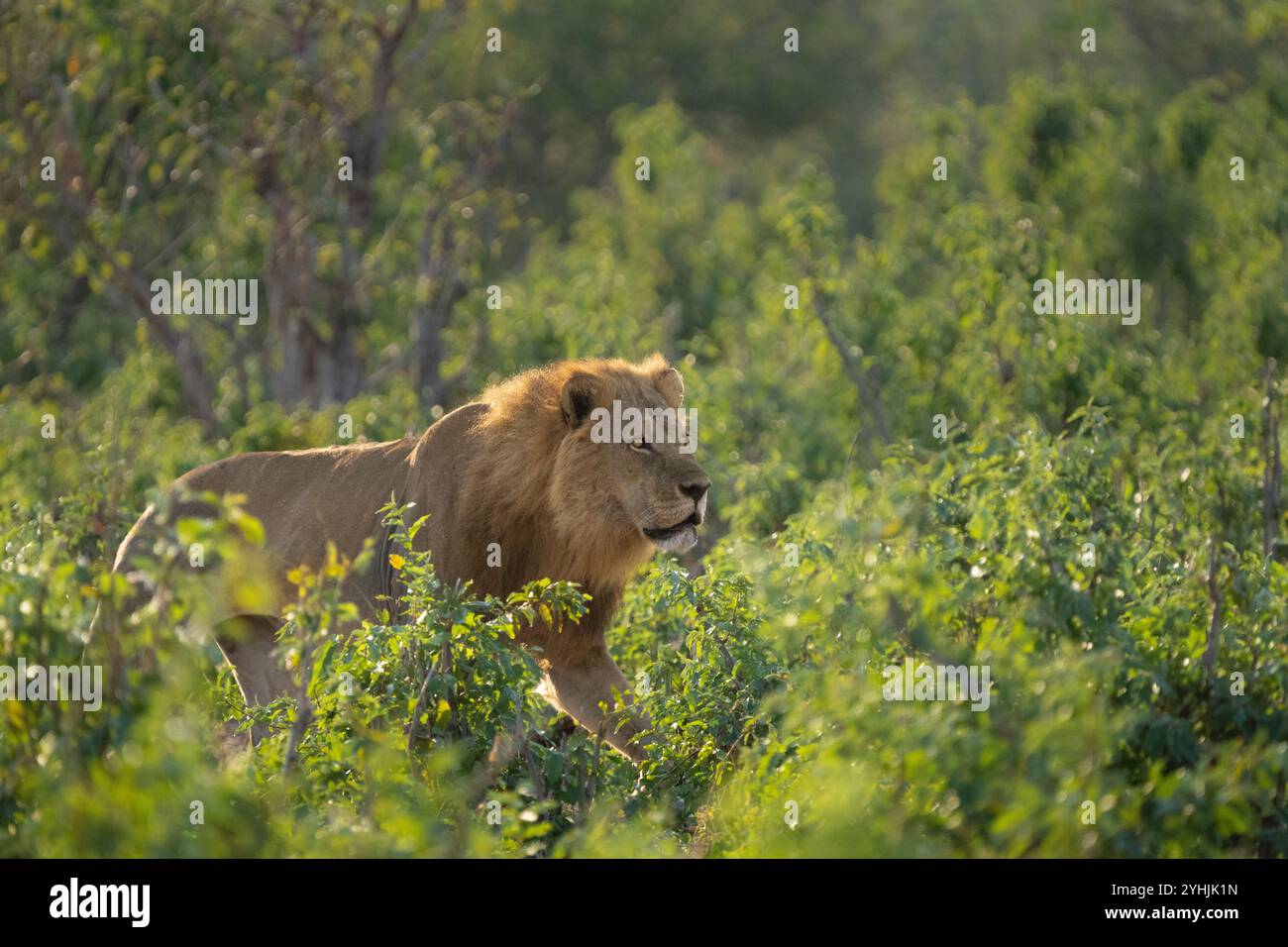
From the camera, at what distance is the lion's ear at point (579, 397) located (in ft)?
24.6

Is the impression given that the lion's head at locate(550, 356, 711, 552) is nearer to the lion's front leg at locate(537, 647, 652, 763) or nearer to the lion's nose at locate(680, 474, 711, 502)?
the lion's nose at locate(680, 474, 711, 502)

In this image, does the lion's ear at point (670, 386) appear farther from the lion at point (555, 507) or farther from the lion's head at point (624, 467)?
the lion's head at point (624, 467)

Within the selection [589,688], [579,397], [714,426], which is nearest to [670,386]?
[579,397]

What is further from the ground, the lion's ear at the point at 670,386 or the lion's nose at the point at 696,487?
the lion's ear at the point at 670,386

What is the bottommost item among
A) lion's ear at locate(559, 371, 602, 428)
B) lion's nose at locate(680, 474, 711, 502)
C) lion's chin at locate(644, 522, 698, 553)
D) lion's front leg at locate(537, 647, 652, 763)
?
Answer: lion's front leg at locate(537, 647, 652, 763)

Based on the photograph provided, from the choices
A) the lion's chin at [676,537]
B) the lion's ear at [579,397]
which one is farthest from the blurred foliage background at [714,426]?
the lion's ear at [579,397]

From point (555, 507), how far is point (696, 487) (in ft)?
2.15

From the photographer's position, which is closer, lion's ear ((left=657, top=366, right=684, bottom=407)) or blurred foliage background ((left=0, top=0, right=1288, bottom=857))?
blurred foliage background ((left=0, top=0, right=1288, bottom=857))

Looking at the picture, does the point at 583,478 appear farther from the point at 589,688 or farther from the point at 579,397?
the point at 589,688

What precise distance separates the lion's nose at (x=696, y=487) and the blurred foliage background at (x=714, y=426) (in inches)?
14.7

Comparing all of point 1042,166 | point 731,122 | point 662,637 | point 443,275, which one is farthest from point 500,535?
Result: point 731,122

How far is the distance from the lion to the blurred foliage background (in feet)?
0.97

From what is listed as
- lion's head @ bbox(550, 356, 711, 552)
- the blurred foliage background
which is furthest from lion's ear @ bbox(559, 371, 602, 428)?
the blurred foliage background

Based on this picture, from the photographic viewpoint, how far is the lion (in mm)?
7406
